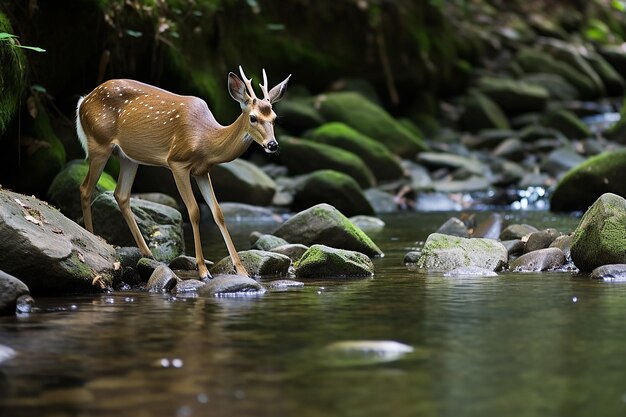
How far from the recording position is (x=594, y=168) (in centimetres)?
1711

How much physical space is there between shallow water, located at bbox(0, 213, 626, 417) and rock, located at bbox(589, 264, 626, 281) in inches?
23.9

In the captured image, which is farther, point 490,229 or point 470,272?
point 490,229

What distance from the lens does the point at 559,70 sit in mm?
33000

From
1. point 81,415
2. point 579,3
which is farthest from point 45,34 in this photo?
point 579,3

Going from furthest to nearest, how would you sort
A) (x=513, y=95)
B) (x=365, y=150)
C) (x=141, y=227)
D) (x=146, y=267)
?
(x=513, y=95)
(x=365, y=150)
(x=141, y=227)
(x=146, y=267)

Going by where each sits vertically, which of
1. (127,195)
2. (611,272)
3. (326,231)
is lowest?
(611,272)

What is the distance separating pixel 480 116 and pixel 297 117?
284 inches

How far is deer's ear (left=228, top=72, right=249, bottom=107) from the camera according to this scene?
31.2 feet

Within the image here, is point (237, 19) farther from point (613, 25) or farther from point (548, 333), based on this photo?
point (613, 25)

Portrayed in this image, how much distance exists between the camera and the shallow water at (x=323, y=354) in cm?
499

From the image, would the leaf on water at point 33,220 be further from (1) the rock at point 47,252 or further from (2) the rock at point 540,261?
(2) the rock at point 540,261

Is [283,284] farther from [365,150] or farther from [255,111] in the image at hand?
[365,150]

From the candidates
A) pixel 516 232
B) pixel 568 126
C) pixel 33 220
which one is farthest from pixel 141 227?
pixel 568 126

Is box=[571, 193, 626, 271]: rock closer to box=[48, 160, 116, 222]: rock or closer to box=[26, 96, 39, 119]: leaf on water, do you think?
box=[48, 160, 116, 222]: rock
